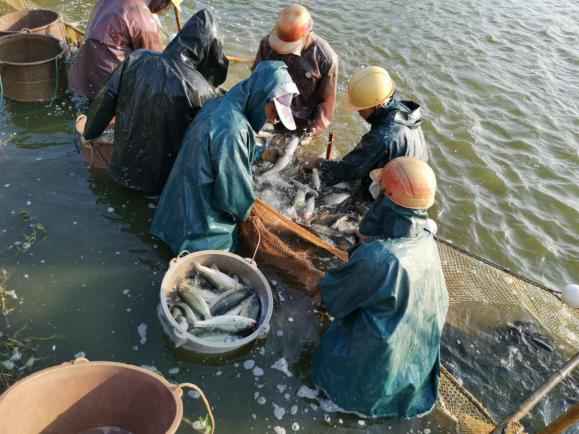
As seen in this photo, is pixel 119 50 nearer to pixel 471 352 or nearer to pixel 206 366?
pixel 206 366

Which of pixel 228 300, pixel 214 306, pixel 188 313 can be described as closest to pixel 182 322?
pixel 188 313

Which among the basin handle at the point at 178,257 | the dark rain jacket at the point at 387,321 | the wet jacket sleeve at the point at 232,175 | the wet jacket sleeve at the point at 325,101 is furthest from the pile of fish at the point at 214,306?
the wet jacket sleeve at the point at 325,101

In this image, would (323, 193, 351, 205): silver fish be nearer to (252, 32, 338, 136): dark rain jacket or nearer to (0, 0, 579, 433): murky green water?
(0, 0, 579, 433): murky green water

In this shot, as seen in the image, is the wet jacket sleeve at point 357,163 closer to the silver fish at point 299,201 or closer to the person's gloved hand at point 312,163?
the person's gloved hand at point 312,163

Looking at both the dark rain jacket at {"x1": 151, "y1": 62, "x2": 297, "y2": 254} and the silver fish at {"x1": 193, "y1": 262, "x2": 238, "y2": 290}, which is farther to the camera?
the silver fish at {"x1": 193, "y1": 262, "x2": 238, "y2": 290}

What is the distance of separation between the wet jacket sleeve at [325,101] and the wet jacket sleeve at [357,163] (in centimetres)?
136

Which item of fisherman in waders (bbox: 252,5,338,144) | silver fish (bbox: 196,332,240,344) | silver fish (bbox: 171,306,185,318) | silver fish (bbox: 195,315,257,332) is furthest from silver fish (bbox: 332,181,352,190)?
silver fish (bbox: 171,306,185,318)

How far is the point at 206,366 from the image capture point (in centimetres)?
425

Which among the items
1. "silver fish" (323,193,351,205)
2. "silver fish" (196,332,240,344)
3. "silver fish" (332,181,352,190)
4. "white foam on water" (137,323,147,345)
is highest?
"silver fish" (332,181,352,190)

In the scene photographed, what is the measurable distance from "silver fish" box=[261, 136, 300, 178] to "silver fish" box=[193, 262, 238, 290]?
1801mm

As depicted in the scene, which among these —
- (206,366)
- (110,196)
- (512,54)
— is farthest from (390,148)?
(512,54)

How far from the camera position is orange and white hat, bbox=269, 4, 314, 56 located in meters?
5.90

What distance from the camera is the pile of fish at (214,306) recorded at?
4113 mm

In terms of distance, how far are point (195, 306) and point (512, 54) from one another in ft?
37.1
